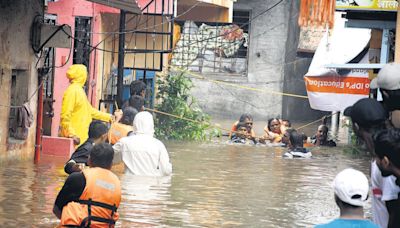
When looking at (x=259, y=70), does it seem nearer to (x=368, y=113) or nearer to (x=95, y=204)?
(x=95, y=204)

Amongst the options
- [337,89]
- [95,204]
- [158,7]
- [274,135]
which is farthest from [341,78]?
[95,204]

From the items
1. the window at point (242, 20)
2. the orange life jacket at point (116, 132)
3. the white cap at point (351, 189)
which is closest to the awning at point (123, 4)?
the orange life jacket at point (116, 132)

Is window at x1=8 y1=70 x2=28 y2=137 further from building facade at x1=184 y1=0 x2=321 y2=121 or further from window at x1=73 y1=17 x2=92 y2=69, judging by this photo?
building facade at x1=184 y1=0 x2=321 y2=121

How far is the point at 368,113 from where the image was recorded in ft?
22.8

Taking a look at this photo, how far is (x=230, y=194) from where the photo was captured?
48.3ft

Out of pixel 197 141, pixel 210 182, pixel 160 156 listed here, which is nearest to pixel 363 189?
pixel 160 156

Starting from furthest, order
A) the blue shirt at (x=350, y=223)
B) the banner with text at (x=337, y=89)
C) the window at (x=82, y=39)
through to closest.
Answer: the banner with text at (x=337, y=89) → the window at (x=82, y=39) → the blue shirt at (x=350, y=223)

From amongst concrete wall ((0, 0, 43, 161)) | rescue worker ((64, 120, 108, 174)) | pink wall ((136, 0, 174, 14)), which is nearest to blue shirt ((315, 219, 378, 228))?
rescue worker ((64, 120, 108, 174))

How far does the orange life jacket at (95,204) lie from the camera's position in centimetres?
811

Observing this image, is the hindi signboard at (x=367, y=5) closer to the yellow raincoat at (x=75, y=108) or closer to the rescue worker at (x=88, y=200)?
the yellow raincoat at (x=75, y=108)

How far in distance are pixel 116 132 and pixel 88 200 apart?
6566 millimetres

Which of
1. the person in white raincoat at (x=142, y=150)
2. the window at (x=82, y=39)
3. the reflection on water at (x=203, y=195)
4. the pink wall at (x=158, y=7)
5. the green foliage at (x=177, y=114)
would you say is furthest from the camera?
the green foliage at (x=177, y=114)

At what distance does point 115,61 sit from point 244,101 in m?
9.61

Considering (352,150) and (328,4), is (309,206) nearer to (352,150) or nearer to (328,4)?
(328,4)
